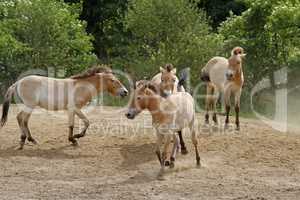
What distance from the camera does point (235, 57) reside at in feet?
42.7

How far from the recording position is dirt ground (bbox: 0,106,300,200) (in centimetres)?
841

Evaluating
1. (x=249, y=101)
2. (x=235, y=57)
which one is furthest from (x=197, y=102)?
(x=235, y=57)

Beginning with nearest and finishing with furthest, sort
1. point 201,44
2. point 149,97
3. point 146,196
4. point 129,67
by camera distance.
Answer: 1. point 146,196
2. point 149,97
3. point 201,44
4. point 129,67

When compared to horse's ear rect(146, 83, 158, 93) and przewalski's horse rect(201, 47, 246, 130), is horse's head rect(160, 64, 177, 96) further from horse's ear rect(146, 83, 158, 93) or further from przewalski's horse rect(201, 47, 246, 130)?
przewalski's horse rect(201, 47, 246, 130)

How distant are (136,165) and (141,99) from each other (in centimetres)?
114

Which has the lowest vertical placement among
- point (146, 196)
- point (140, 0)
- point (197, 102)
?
point (146, 196)

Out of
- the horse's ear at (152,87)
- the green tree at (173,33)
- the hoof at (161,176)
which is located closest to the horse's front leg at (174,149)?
the hoof at (161,176)

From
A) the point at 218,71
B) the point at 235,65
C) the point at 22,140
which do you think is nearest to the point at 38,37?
the point at 218,71

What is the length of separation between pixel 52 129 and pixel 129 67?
7255 mm

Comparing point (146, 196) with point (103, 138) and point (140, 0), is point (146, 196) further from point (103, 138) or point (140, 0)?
point (140, 0)

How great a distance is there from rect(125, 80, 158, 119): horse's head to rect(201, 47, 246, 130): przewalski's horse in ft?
11.4

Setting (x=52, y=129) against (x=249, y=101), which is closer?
(x=52, y=129)

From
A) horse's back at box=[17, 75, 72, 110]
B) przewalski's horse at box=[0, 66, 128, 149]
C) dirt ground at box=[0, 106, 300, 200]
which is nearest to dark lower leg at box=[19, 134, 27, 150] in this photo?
przewalski's horse at box=[0, 66, 128, 149]

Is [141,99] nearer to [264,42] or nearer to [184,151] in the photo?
[184,151]
